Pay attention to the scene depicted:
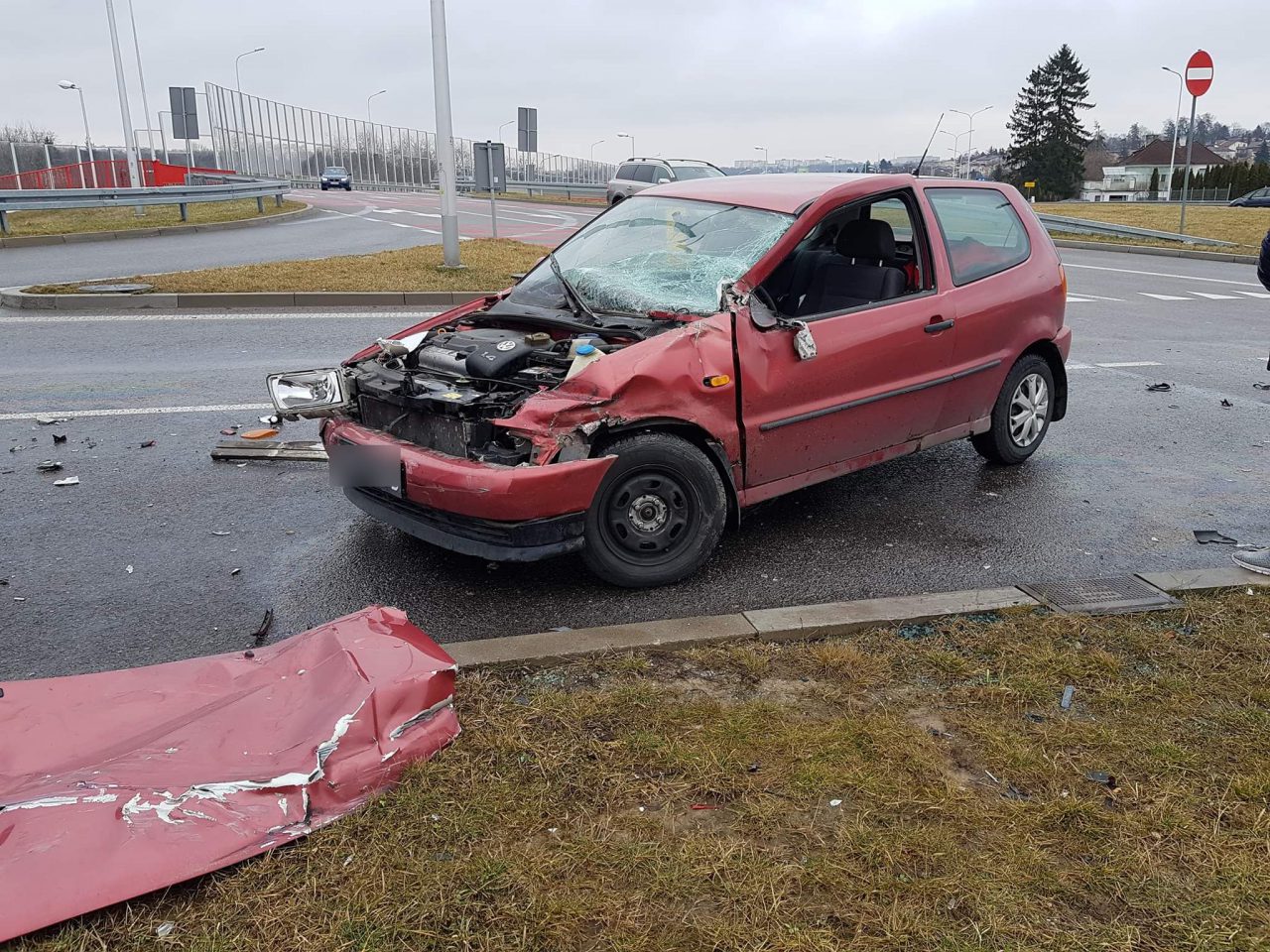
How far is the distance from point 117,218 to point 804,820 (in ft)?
91.0

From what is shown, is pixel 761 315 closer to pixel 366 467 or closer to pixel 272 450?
pixel 366 467

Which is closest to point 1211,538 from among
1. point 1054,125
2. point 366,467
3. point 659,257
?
point 659,257

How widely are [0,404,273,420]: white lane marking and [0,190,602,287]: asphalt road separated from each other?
8229 mm

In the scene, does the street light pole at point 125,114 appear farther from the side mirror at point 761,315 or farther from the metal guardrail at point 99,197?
the side mirror at point 761,315

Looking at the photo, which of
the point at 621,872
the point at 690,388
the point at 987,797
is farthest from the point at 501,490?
the point at 987,797

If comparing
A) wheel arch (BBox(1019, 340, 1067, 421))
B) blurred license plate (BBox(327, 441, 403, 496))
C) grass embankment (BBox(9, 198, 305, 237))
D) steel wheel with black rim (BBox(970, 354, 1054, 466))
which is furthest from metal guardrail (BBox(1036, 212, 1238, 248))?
blurred license plate (BBox(327, 441, 403, 496))

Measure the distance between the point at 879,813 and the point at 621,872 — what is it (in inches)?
29.2

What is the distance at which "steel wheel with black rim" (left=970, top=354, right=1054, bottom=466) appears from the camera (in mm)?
5961

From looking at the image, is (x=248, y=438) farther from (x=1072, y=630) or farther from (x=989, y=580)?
(x=1072, y=630)

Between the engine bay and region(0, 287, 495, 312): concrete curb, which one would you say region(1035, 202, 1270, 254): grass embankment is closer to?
region(0, 287, 495, 312): concrete curb

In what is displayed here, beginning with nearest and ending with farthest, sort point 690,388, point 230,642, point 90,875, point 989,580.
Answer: point 90,875, point 230,642, point 690,388, point 989,580

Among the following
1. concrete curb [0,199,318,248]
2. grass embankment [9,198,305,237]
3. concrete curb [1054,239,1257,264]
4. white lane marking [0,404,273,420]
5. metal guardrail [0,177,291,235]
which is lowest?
white lane marking [0,404,273,420]

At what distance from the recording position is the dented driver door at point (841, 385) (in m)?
4.49

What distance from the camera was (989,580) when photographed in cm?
458
